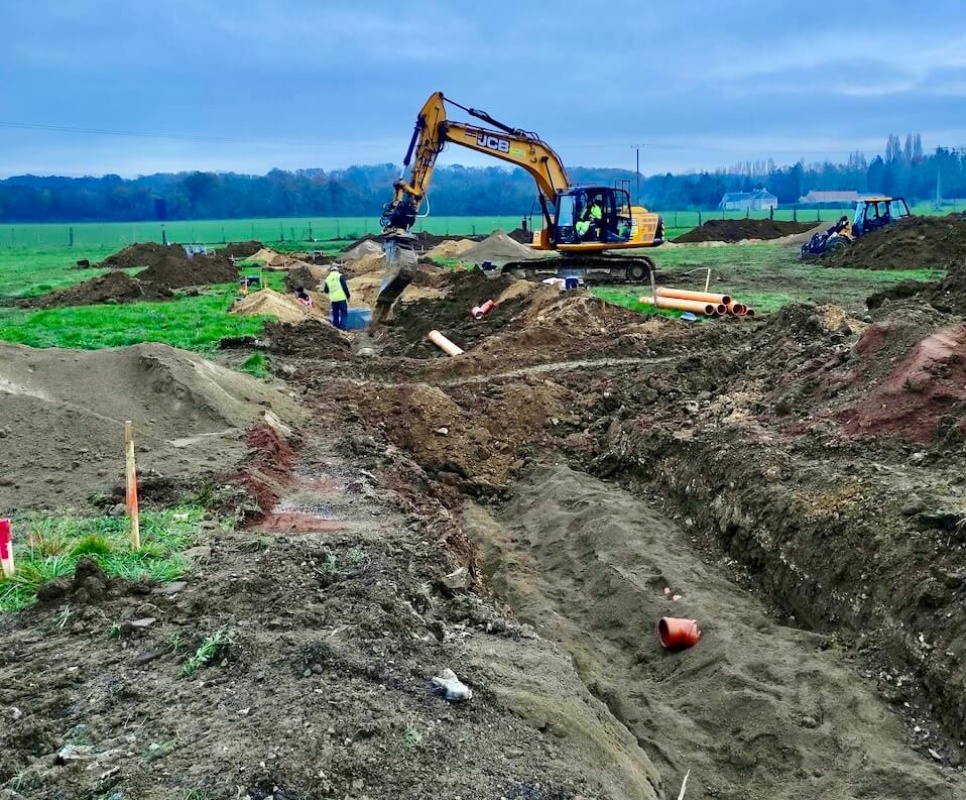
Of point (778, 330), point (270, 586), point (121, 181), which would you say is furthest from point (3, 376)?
point (121, 181)

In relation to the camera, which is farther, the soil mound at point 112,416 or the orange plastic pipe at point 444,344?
the orange plastic pipe at point 444,344

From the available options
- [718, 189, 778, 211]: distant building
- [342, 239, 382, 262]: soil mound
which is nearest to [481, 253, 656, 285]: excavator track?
[342, 239, 382, 262]: soil mound

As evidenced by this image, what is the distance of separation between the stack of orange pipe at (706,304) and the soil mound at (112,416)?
9428 mm

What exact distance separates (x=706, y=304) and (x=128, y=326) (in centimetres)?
1153

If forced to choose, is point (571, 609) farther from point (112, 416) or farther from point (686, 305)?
point (686, 305)

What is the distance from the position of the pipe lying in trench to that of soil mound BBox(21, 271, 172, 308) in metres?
14.4

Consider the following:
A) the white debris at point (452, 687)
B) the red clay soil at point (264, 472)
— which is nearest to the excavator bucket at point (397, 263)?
the red clay soil at point (264, 472)

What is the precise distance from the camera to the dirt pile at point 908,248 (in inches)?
1120

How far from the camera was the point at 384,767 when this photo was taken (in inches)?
143

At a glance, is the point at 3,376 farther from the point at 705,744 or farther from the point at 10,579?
the point at 705,744

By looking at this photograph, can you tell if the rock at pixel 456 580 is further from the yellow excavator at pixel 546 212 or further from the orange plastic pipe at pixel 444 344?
the yellow excavator at pixel 546 212

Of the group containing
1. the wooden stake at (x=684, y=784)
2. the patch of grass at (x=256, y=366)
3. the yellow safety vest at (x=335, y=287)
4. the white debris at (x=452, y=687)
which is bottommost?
the wooden stake at (x=684, y=784)

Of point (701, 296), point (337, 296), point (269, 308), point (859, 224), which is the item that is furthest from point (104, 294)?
point (859, 224)

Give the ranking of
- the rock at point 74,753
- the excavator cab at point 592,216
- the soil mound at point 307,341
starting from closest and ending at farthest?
the rock at point 74,753 < the soil mound at point 307,341 < the excavator cab at point 592,216
